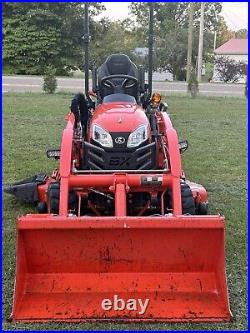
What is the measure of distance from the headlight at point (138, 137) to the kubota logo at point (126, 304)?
1328 millimetres

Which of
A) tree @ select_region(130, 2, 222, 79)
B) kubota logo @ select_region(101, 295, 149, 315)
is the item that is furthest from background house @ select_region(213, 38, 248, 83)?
kubota logo @ select_region(101, 295, 149, 315)

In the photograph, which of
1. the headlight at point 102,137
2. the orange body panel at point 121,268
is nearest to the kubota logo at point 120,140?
the headlight at point 102,137

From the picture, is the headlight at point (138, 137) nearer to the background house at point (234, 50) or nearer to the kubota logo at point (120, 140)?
the kubota logo at point (120, 140)

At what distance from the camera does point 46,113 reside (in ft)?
41.2

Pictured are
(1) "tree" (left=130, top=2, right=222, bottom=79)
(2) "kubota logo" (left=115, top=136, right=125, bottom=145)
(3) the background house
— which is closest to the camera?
(2) "kubota logo" (left=115, top=136, right=125, bottom=145)

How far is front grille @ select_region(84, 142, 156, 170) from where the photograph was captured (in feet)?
13.0

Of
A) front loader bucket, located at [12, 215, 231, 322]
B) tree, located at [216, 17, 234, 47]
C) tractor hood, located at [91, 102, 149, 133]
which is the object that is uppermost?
tree, located at [216, 17, 234, 47]

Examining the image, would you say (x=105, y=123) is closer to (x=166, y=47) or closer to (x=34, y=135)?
(x=34, y=135)

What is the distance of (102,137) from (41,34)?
83.1 ft

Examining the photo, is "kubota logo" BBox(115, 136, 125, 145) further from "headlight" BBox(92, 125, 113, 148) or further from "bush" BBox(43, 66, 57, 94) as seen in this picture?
"bush" BBox(43, 66, 57, 94)

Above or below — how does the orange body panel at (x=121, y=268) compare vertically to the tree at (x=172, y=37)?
below

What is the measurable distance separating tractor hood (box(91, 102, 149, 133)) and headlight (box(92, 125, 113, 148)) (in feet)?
0.12

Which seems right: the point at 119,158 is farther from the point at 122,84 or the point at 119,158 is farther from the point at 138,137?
the point at 122,84

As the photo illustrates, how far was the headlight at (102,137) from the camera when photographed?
13.0 feet
